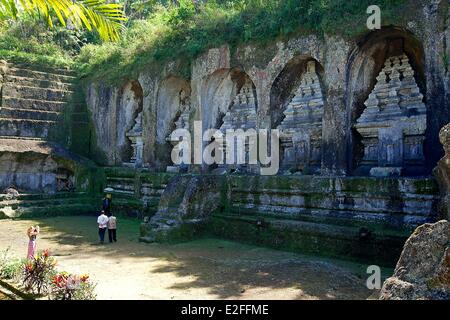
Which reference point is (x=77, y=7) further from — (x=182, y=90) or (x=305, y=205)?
(x=182, y=90)

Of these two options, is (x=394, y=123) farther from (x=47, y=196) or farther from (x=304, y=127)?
(x=47, y=196)

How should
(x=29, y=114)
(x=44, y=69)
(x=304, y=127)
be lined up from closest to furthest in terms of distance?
1. (x=304, y=127)
2. (x=29, y=114)
3. (x=44, y=69)

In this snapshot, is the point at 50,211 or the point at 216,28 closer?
the point at 216,28

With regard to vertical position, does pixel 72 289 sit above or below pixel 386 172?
below

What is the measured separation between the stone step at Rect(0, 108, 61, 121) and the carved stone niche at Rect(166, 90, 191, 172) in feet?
16.3

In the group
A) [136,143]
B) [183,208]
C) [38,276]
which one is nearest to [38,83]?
[136,143]

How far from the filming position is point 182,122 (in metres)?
14.6

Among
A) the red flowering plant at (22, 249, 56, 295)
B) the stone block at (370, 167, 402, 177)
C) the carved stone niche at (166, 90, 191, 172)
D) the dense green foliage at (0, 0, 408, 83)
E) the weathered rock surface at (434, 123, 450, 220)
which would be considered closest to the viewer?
the weathered rock surface at (434, 123, 450, 220)

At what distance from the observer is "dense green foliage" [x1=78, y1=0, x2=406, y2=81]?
30.8 feet

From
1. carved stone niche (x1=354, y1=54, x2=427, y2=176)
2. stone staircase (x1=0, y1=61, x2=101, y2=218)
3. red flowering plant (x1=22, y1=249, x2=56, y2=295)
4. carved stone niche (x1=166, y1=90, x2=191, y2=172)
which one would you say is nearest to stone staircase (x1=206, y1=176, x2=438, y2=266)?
carved stone niche (x1=354, y1=54, x2=427, y2=176)

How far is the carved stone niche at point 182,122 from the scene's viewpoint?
14.0 metres

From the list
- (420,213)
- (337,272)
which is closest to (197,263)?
(337,272)

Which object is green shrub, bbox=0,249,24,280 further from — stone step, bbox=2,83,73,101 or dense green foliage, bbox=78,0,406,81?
stone step, bbox=2,83,73,101

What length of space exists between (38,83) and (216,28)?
7.94 meters
